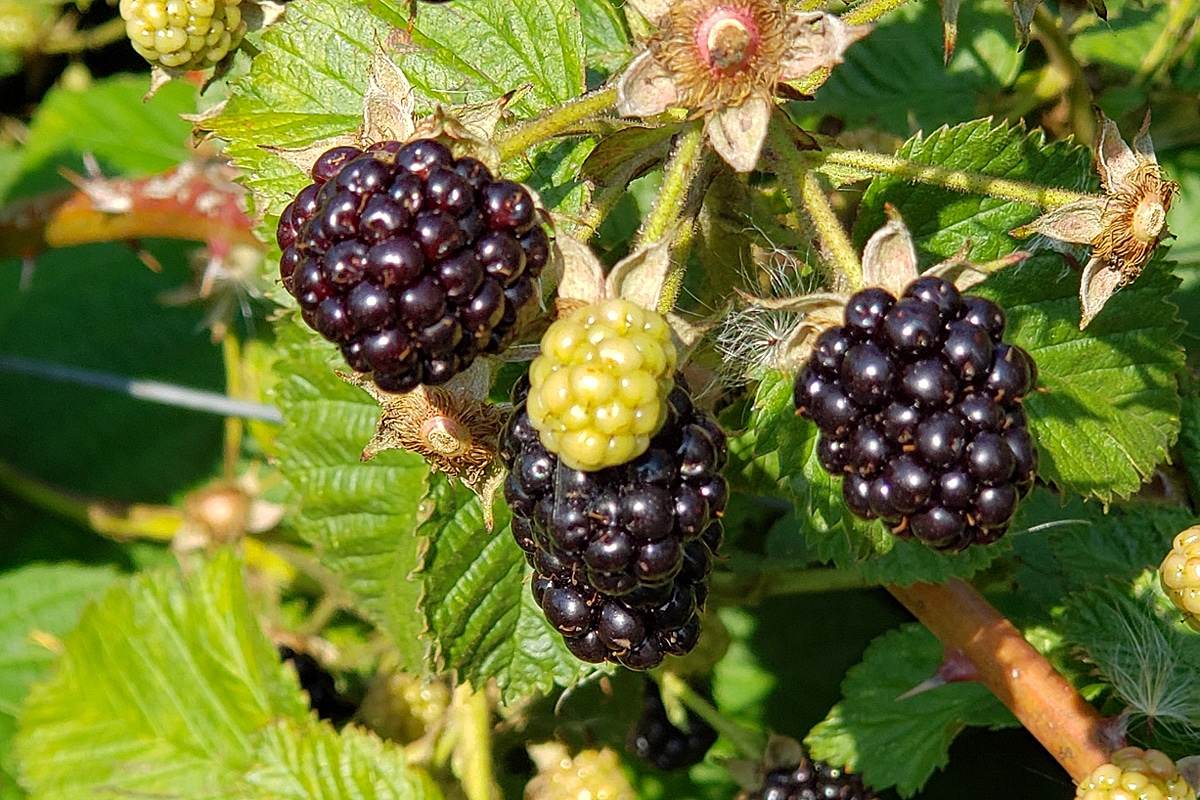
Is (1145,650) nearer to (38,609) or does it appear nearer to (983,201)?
(983,201)

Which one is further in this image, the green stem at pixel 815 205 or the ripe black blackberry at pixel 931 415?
the green stem at pixel 815 205

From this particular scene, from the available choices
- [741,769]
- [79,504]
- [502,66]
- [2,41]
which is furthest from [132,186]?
[741,769]

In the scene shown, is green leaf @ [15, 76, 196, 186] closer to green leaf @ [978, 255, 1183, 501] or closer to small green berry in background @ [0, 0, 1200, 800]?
small green berry in background @ [0, 0, 1200, 800]

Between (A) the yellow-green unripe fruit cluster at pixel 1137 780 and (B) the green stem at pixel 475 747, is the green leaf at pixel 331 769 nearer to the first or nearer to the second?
(B) the green stem at pixel 475 747

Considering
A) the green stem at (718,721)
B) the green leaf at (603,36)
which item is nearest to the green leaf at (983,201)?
the green leaf at (603,36)

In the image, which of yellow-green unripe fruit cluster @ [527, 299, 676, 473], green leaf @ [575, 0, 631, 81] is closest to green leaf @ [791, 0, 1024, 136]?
green leaf @ [575, 0, 631, 81]

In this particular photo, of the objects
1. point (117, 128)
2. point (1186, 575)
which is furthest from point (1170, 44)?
point (117, 128)

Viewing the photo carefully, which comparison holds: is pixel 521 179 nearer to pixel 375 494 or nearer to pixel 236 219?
pixel 375 494
